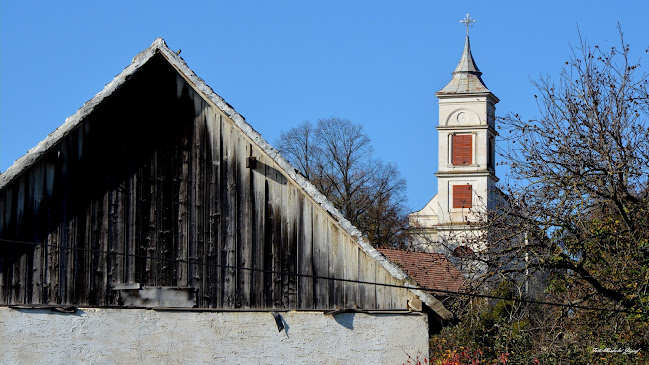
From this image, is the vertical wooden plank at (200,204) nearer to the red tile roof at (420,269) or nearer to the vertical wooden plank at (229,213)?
the vertical wooden plank at (229,213)

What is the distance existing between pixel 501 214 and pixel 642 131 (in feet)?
7.42

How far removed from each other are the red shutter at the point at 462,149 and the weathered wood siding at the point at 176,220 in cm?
5797

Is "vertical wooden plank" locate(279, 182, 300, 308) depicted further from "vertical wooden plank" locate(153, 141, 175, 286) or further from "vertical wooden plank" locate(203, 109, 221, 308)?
"vertical wooden plank" locate(153, 141, 175, 286)

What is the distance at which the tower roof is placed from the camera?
231 ft

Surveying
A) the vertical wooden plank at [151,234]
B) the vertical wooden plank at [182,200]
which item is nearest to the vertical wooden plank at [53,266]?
the vertical wooden plank at [151,234]

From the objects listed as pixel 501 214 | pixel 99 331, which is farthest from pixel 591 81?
pixel 99 331

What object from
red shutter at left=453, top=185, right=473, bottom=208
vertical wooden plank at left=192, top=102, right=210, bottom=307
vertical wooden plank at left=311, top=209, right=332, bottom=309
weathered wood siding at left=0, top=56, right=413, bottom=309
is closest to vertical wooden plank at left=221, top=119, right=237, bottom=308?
weathered wood siding at left=0, top=56, right=413, bottom=309

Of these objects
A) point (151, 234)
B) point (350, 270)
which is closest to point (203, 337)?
point (151, 234)

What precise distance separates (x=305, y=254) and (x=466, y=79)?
2388 inches

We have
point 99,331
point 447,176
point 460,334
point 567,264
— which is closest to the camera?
point 99,331

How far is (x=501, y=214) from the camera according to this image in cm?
1450

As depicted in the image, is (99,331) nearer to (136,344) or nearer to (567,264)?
(136,344)

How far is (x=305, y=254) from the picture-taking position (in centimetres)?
1220

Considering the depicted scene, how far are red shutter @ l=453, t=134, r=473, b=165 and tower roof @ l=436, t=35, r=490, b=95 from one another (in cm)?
311
